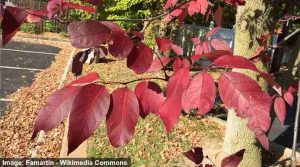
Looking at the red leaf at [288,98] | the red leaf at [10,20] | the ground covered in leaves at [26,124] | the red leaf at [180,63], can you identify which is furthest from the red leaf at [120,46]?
the ground covered in leaves at [26,124]

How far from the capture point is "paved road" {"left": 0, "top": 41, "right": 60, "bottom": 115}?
8.00 metres

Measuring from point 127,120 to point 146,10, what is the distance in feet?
49.9

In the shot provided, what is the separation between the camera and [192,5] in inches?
69.5

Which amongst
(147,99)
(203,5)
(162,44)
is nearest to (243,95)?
(147,99)

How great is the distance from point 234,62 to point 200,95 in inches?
4.1

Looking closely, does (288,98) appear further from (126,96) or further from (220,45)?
(126,96)

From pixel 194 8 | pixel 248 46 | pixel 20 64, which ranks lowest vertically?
pixel 20 64

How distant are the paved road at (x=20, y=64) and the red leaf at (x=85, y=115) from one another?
6.01 m

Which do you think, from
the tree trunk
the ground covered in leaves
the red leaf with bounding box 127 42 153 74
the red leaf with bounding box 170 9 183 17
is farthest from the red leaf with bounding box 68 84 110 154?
the ground covered in leaves

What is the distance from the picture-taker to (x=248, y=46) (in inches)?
148

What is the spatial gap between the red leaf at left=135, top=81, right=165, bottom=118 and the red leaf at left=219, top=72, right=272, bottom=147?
1.04 feet

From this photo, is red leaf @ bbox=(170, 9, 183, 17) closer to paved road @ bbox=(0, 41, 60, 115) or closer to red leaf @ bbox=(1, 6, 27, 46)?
red leaf @ bbox=(1, 6, 27, 46)

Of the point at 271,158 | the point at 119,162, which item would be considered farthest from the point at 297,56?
the point at 119,162

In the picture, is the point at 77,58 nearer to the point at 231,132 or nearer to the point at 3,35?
the point at 3,35
